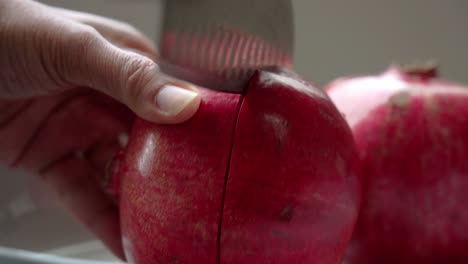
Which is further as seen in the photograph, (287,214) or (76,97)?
(76,97)

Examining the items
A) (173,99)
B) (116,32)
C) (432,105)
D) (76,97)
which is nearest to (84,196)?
(76,97)

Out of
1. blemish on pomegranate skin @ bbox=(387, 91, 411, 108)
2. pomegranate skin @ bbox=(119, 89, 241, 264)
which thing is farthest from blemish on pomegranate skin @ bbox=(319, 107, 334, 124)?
blemish on pomegranate skin @ bbox=(387, 91, 411, 108)

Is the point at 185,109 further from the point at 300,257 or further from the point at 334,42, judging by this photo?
the point at 334,42

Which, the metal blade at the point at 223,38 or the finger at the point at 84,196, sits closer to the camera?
the metal blade at the point at 223,38

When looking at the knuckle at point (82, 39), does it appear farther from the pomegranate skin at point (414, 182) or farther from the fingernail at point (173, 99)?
the pomegranate skin at point (414, 182)

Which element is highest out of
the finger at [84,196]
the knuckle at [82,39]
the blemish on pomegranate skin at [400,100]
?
the knuckle at [82,39]

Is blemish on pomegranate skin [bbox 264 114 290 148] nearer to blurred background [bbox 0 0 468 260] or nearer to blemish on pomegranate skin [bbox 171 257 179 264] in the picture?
blemish on pomegranate skin [bbox 171 257 179 264]

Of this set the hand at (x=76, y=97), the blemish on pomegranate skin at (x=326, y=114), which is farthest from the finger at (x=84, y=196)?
the blemish on pomegranate skin at (x=326, y=114)

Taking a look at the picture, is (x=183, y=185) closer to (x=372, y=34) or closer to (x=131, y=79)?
(x=131, y=79)
